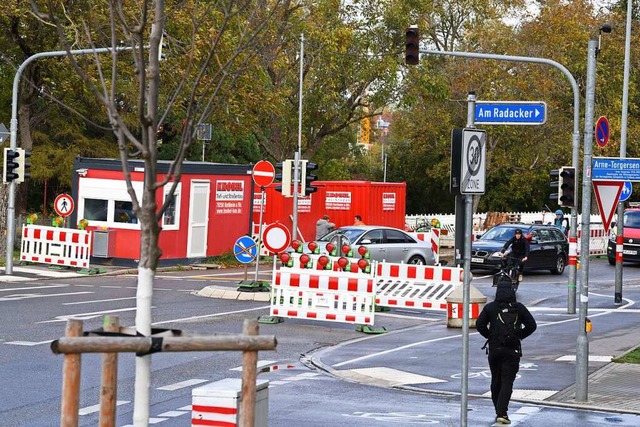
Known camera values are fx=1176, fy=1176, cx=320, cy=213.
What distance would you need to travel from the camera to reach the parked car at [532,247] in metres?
34.5

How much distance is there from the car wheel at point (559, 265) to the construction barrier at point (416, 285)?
12.8 m

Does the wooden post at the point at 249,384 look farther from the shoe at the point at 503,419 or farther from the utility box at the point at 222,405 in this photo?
the shoe at the point at 503,419

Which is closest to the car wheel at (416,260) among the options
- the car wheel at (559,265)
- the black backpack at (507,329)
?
the car wheel at (559,265)

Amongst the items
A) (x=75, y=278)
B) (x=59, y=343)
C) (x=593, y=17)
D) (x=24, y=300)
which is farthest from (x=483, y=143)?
(x=593, y=17)

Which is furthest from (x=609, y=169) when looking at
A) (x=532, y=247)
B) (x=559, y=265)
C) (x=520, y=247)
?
(x=559, y=265)

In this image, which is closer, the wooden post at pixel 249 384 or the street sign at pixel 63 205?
the wooden post at pixel 249 384

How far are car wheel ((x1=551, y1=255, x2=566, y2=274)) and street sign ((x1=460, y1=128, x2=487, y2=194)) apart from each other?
2668cm

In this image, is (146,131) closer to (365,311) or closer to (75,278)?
(365,311)

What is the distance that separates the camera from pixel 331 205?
42031 mm

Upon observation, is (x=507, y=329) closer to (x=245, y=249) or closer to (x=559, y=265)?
(x=245, y=249)

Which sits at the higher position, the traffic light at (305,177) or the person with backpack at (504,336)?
the traffic light at (305,177)

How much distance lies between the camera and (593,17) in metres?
59.2

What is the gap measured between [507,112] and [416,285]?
11865 millimetres

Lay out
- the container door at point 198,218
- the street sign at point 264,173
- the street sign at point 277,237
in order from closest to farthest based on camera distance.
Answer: the street sign at point 277,237 < the street sign at point 264,173 < the container door at point 198,218
